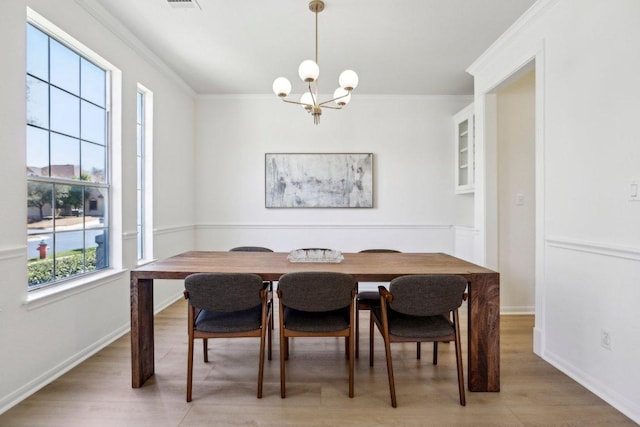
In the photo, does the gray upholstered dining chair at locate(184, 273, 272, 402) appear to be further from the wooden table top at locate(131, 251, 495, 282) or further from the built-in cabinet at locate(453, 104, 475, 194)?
the built-in cabinet at locate(453, 104, 475, 194)

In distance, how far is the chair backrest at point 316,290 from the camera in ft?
6.31

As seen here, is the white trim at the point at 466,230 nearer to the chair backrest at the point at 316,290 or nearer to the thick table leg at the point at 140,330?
the chair backrest at the point at 316,290

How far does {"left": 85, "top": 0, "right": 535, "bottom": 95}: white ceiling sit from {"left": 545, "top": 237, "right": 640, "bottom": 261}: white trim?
1.86 metres

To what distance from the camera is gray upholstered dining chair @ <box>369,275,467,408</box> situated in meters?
1.89

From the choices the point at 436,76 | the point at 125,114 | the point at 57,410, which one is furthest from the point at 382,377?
the point at 436,76

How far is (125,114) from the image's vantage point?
306cm

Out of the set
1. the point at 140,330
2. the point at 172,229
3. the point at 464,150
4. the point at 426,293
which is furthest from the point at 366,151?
the point at 140,330

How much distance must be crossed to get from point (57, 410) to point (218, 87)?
375cm

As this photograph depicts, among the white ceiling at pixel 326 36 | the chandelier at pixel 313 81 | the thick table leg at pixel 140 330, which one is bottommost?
the thick table leg at pixel 140 330

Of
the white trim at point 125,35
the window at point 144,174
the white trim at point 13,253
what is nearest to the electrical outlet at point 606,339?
the white trim at point 13,253

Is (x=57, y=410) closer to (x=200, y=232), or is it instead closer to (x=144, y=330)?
(x=144, y=330)

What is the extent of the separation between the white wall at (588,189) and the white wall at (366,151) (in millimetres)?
1902

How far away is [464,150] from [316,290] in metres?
3.30

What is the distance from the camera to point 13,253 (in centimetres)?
194
